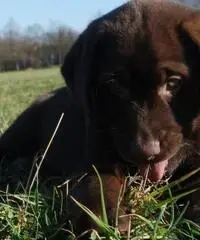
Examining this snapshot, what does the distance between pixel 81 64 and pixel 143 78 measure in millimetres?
531

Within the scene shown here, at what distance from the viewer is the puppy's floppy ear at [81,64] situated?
347cm

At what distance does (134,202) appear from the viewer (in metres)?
3.27

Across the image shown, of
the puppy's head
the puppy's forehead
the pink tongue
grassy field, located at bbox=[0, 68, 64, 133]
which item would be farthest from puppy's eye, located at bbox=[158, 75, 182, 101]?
grassy field, located at bbox=[0, 68, 64, 133]

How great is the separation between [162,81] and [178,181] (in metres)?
0.59

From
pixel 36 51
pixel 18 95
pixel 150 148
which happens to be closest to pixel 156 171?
pixel 150 148

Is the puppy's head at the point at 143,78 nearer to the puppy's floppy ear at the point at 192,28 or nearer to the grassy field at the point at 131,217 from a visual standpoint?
the puppy's floppy ear at the point at 192,28

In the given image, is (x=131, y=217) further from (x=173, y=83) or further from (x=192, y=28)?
(x=192, y=28)

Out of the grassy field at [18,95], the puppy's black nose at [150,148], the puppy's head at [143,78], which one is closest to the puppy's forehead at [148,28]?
the puppy's head at [143,78]

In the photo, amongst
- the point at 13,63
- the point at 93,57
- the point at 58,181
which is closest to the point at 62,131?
the point at 58,181

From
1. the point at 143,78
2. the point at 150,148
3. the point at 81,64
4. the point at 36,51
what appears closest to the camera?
the point at 150,148

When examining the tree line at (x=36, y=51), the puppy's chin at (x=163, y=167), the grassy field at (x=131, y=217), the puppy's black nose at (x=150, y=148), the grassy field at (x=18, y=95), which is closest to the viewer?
the grassy field at (x=131, y=217)

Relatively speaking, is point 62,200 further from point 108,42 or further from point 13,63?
point 13,63

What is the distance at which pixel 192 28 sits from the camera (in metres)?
3.49

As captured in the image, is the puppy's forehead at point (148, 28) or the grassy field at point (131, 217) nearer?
the grassy field at point (131, 217)
